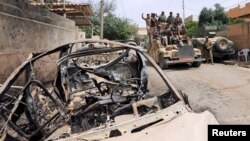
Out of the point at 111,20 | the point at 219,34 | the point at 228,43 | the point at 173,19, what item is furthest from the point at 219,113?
the point at 111,20

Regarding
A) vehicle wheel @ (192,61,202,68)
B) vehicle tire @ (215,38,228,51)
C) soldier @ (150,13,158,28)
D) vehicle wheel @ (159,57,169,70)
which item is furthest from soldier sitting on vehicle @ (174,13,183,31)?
vehicle tire @ (215,38,228,51)

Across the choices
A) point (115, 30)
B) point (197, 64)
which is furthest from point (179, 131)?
point (115, 30)

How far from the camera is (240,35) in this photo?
2278cm

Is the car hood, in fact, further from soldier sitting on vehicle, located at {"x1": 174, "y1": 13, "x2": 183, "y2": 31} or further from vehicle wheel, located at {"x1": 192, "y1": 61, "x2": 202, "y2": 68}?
soldier sitting on vehicle, located at {"x1": 174, "y1": 13, "x2": 183, "y2": 31}

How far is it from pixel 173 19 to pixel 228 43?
404 cm

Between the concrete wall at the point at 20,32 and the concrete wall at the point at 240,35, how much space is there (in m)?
12.2

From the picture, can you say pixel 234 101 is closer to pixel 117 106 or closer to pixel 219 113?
pixel 219 113

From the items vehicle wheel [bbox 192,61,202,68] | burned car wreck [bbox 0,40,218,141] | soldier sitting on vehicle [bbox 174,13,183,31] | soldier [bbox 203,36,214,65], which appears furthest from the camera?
soldier [bbox 203,36,214,65]

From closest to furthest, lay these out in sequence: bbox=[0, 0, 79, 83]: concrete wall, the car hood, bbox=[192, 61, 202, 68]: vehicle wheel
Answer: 1. the car hood
2. bbox=[0, 0, 79, 83]: concrete wall
3. bbox=[192, 61, 202, 68]: vehicle wheel

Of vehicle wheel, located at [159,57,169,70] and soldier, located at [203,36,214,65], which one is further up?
soldier, located at [203,36,214,65]

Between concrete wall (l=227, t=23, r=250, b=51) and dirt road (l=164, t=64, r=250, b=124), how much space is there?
17.4 ft

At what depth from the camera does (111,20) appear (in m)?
45.4

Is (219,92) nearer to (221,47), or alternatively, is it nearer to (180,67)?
(180,67)

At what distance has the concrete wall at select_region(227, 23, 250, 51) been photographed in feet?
70.9
